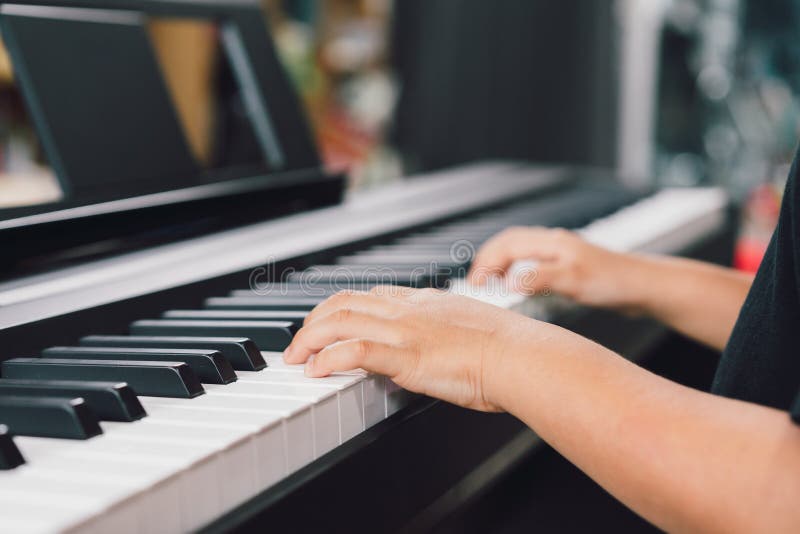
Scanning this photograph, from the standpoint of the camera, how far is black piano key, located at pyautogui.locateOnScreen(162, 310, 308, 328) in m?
0.90

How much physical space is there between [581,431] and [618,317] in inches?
31.1

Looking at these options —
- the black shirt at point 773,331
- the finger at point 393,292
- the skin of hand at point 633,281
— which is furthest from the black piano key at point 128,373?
the skin of hand at point 633,281

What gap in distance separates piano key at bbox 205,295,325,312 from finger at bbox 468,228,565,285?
31 cm

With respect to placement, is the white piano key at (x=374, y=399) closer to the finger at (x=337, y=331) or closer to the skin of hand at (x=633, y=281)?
the finger at (x=337, y=331)

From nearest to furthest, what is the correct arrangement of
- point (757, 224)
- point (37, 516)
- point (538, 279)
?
point (37, 516) < point (538, 279) < point (757, 224)

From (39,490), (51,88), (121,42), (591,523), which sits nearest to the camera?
(39,490)

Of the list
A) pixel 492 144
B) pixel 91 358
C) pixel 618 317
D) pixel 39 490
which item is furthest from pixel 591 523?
pixel 492 144

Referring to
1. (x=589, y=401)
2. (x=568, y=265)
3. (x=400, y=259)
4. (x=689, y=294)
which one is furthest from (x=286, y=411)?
(x=689, y=294)

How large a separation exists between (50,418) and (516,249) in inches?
30.5

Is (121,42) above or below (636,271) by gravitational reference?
above

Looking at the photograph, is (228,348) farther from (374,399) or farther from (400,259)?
(400,259)

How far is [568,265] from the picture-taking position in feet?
4.09

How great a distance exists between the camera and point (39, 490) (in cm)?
53

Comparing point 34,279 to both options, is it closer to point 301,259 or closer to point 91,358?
point 91,358
